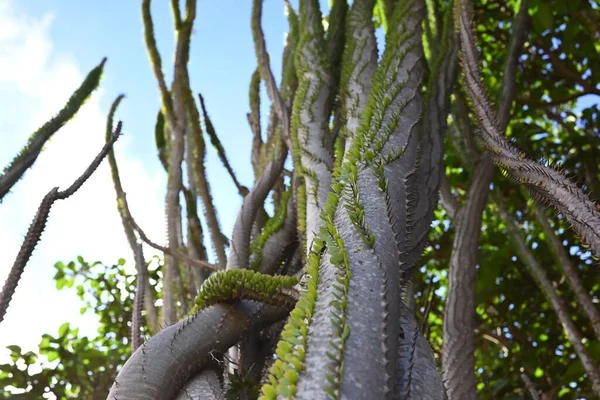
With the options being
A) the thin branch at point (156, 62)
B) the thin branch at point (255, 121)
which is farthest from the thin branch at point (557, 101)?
the thin branch at point (156, 62)

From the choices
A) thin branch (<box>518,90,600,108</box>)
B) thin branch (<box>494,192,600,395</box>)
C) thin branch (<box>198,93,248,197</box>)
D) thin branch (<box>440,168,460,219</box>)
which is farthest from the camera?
A: thin branch (<box>518,90,600,108</box>)

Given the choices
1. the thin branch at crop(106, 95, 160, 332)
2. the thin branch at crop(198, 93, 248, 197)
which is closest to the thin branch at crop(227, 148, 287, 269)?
the thin branch at crop(198, 93, 248, 197)

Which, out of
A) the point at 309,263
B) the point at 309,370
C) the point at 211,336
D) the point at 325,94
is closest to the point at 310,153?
the point at 325,94

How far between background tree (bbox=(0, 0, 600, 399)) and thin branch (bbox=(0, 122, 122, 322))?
12 mm

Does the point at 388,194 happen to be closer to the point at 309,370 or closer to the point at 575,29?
the point at 309,370

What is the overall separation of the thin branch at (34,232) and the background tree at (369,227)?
0.04 feet

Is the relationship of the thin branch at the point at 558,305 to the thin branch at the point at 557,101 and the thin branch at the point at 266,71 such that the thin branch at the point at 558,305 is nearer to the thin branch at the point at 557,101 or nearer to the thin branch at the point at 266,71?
the thin branch at the point at 557,101

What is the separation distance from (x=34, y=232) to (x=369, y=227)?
3.04ft

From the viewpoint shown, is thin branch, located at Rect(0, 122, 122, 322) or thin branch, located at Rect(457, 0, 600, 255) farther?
thin branch, located at Rect(0, 122, 122, 322)

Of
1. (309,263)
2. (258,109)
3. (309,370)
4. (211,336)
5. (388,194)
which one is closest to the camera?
(309,370)

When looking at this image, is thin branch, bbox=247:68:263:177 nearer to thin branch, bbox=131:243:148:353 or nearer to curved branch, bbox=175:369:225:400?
thin branch, bbox=131:243:148:353

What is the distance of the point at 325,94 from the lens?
8.07 feet

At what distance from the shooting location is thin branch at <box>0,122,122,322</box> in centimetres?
137

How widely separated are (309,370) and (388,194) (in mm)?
684
